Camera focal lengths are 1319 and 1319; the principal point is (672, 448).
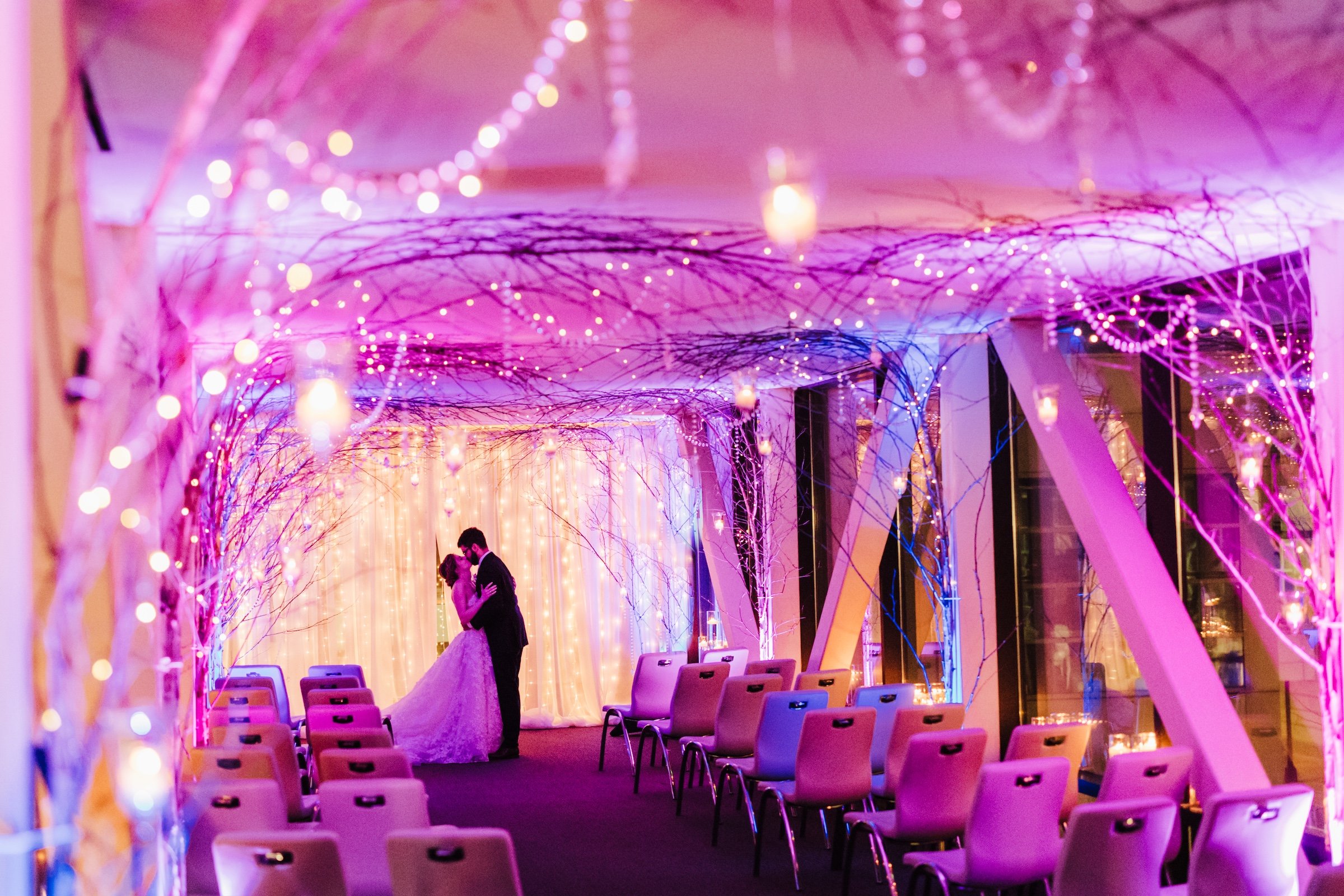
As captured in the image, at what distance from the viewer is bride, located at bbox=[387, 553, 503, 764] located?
36.8ft

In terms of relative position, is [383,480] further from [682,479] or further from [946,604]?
[946,604]

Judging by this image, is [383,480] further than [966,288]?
Yes

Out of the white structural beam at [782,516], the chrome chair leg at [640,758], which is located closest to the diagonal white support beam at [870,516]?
the white structural beam at [782,516]

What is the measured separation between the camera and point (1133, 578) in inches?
284

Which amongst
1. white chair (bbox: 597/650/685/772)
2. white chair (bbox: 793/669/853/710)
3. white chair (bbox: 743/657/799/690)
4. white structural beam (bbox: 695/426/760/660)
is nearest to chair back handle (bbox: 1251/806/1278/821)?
white chair (bbox: 793/669/853/710)

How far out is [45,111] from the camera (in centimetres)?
279

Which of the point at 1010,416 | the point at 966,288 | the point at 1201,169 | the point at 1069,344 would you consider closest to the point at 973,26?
the point at 1201,169

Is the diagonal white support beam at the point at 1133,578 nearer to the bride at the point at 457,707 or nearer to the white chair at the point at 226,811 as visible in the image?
the white chair at the point at 226,811

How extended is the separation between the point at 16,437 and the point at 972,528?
25.1 ft

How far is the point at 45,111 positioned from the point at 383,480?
11.5 m

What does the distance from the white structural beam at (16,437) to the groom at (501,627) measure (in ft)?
28.2

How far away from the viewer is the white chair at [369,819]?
501 cm

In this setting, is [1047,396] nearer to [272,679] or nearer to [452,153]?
[452,153]

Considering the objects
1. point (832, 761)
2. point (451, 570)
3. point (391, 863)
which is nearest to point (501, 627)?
point (451, 570)
